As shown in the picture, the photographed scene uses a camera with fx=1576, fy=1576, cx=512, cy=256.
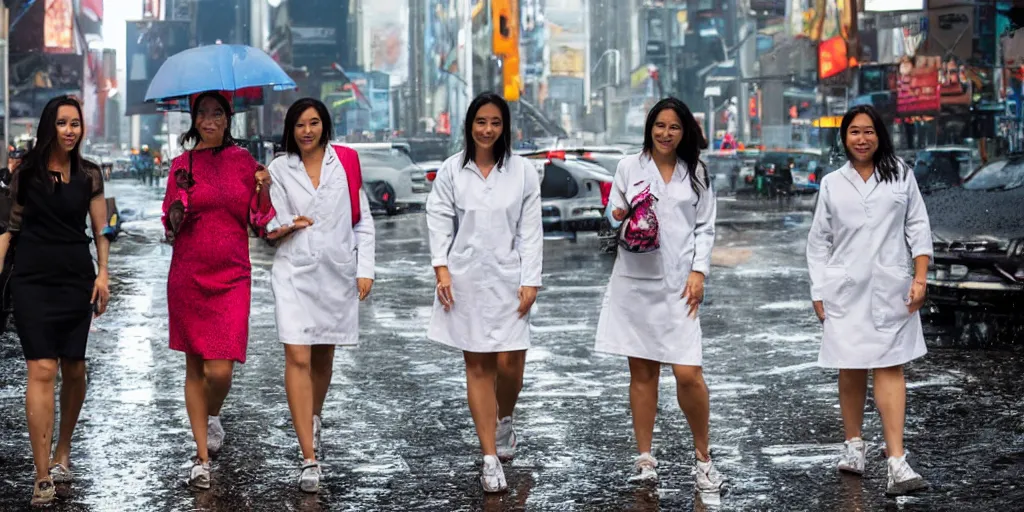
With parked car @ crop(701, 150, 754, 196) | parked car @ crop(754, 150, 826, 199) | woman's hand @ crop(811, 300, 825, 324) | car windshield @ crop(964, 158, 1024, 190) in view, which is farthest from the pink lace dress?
parked car @ crop(701, 150, 754, 196)

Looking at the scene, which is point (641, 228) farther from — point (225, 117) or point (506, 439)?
point (225, 117)

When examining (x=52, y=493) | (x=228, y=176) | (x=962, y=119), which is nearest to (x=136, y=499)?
(x=52, y=493)

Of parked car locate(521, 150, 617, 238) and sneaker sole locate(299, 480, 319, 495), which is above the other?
parked car locate(521, 150, 617, 238)

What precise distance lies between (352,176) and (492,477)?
146 cm

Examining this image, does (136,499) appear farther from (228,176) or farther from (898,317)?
(898,317)

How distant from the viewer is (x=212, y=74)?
759 cm

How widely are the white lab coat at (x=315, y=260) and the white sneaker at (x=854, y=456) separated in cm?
215

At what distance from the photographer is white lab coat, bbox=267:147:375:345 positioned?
666cm

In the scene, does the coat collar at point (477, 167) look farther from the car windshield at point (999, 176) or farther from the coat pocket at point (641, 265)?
the car windshield at point (999, 176)

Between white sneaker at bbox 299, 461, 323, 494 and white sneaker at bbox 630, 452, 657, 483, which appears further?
white sneaker at bbox 630, 452, 657, 483

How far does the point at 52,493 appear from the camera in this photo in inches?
242

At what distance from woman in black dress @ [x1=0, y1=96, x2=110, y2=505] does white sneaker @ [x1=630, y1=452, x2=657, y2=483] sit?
2.30 m

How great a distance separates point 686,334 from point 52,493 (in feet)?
8.46

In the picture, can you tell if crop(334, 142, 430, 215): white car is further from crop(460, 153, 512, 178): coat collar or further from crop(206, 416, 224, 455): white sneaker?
crop(460, 153, 512, 178): coat collar
